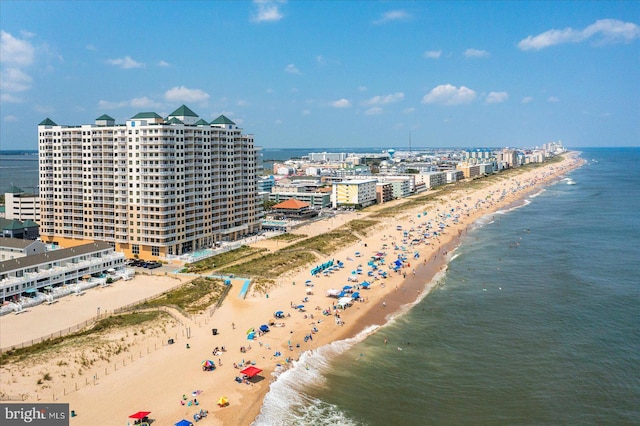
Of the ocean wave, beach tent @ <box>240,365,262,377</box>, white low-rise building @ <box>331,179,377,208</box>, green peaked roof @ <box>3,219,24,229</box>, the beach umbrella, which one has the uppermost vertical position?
white low-rise building @ <box>331,179,377,208</box>

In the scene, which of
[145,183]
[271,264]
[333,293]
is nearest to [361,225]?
[271,264]

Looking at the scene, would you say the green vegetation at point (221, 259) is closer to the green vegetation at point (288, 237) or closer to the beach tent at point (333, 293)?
the green vegetation at point (288, 237)

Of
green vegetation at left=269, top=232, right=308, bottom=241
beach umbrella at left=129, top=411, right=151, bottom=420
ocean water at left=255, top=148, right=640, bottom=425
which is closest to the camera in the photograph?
beach umbrella at left=129, top=411, right=151, bottom=420

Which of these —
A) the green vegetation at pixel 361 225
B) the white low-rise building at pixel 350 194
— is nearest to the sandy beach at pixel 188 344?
the green vegetation at pixel 361 225

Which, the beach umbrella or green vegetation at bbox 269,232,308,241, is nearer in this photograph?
the beach umbrella

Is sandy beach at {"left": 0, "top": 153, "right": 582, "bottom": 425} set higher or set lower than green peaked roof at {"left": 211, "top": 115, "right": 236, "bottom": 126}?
lower

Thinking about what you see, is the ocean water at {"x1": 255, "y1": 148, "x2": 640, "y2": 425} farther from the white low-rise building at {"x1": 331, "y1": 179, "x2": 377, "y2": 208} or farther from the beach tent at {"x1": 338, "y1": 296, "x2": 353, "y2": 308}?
the white low-rise building at {"x1": 331, "y1": 179, "x2": 377, "y2": 208}

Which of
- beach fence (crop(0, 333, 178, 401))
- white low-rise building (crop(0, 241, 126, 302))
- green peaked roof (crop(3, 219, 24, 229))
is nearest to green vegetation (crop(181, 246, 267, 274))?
white low-rise building (crop(0, 241, 126, 302))
